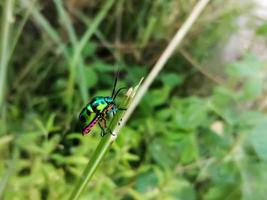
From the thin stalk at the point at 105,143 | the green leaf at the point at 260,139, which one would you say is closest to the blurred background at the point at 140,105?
the green leaf at the point at 260,139

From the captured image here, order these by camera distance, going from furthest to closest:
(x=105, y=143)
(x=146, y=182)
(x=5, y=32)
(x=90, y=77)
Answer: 1. (x=90, y=77)
2. (x=146, y=182)
3. (x=5, y=32)
4. (x=105, y=143)

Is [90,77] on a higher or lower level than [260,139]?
higher

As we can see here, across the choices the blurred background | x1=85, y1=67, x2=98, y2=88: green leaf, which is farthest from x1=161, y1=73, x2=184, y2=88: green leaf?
x1=85, y1=67, x2=98, y2=88: green leaf

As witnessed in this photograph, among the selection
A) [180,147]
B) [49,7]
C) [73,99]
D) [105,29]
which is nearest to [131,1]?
[105,29]

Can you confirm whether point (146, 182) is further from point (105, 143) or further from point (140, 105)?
point (105, 143)

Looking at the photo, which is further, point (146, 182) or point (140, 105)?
point (140, 105)

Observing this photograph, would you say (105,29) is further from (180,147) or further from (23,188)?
(23,188)

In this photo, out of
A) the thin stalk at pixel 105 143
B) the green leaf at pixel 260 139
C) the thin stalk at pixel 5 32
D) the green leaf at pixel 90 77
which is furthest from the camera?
the green leaf at pixel 90 77

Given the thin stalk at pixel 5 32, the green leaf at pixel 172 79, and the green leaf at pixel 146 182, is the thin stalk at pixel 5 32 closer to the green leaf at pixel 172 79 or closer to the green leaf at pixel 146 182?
the green leaf at pixel 146 182

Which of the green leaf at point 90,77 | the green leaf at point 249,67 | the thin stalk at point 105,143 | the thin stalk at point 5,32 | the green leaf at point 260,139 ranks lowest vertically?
the thin stalk at point 105,143

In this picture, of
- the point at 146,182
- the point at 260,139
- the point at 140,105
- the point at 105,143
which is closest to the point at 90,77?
the point at 140,105
